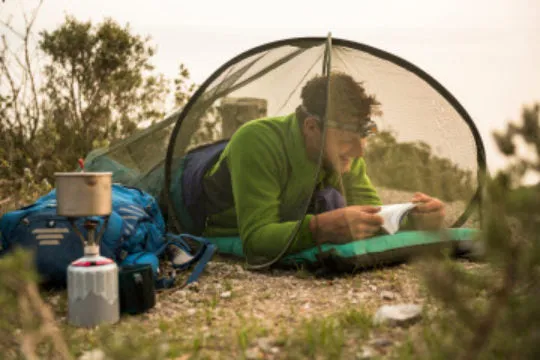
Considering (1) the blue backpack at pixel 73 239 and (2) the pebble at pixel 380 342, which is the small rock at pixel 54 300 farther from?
(2) the pebble at pixel 380 342

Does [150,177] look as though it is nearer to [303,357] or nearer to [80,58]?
[303,357]

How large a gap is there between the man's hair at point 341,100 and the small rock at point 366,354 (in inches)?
63.0

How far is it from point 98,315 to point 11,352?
1.52ft

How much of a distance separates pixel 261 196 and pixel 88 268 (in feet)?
4.19

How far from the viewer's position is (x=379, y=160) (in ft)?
12.4

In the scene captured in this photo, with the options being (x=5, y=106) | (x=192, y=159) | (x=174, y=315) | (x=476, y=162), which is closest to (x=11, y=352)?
(x=174, y=315)

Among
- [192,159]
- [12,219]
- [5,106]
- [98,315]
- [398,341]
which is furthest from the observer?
[5,106]

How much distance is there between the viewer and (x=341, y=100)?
367 centimetres

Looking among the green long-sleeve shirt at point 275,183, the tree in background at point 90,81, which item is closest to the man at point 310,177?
the green long-sleeve shirt at point 275,183

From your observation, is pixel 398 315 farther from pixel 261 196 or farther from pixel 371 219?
pixel 261 196

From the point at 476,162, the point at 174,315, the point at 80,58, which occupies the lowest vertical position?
the point at 174,315

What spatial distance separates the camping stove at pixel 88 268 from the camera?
2.76m

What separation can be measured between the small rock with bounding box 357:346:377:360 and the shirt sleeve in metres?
1.34

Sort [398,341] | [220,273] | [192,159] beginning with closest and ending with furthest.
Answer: [398,341]
[220,273]
[192,159]
